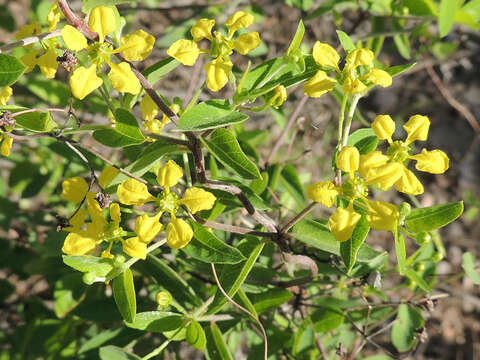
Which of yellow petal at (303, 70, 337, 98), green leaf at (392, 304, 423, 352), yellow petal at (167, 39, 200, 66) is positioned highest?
yellow petal at (167, 39, 200, 66)

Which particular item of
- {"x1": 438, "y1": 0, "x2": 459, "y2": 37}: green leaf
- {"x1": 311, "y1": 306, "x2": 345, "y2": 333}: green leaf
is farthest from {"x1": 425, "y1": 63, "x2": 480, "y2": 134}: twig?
{"x1": 311, "y1": 306, "x2": 345, "y2": 333}: green leaf

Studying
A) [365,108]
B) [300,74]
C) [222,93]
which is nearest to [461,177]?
[365,108]

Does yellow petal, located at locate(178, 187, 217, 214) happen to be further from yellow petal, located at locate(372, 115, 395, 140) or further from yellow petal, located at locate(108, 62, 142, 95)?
yellow petal, located at locate(372, 115, 395, 140)

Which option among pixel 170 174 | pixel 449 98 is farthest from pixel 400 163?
pixel 449 98

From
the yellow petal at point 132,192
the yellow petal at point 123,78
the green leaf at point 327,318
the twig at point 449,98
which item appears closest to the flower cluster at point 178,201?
the yellow petal at point 132,192

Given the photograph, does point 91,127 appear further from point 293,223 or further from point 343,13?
point 343,13

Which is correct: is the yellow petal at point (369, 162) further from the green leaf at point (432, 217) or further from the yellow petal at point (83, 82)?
the yellow petal at point (83, 82)
